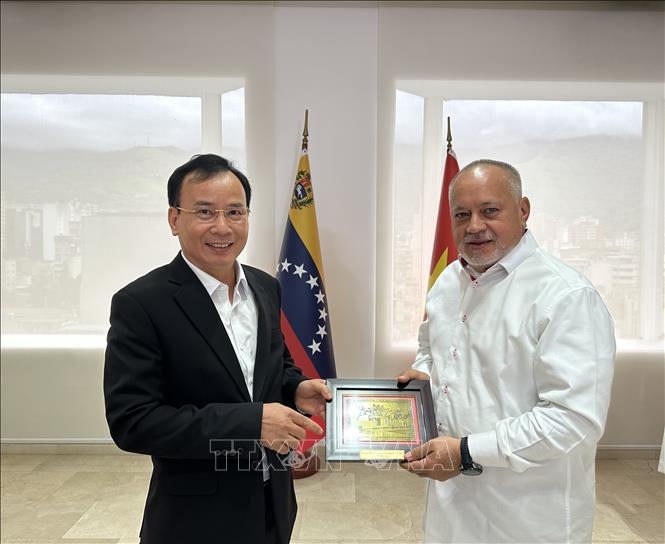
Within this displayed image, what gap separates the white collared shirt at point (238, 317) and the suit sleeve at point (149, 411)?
5.6 inches

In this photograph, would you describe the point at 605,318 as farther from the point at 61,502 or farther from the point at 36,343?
the point at 36,343

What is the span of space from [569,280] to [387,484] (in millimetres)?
2313

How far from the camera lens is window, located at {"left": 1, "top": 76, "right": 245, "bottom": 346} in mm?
3736

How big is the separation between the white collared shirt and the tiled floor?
165 centimetres

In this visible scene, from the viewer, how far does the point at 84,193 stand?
3758mm

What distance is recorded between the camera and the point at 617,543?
259 centimetres

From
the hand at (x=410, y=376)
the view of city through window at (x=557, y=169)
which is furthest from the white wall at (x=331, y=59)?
the hand at (x=410, y=376)

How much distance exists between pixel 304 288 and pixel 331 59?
61.1 inches

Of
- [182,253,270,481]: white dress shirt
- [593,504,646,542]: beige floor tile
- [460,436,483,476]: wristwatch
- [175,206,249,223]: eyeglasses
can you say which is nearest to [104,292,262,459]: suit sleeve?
[182,253,270,481]: white dress shirt

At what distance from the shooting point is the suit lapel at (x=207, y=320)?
1271 mm

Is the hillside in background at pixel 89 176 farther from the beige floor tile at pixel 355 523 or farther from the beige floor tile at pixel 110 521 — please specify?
the beige floor tile at pixel 355 523

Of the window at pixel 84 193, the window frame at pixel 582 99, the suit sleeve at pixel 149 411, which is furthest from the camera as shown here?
the window at pixel 84 193

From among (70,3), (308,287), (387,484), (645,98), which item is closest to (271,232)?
(308,287)

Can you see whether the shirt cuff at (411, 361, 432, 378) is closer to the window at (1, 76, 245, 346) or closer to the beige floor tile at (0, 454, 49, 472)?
the window at (1, 76, 245, 346)
